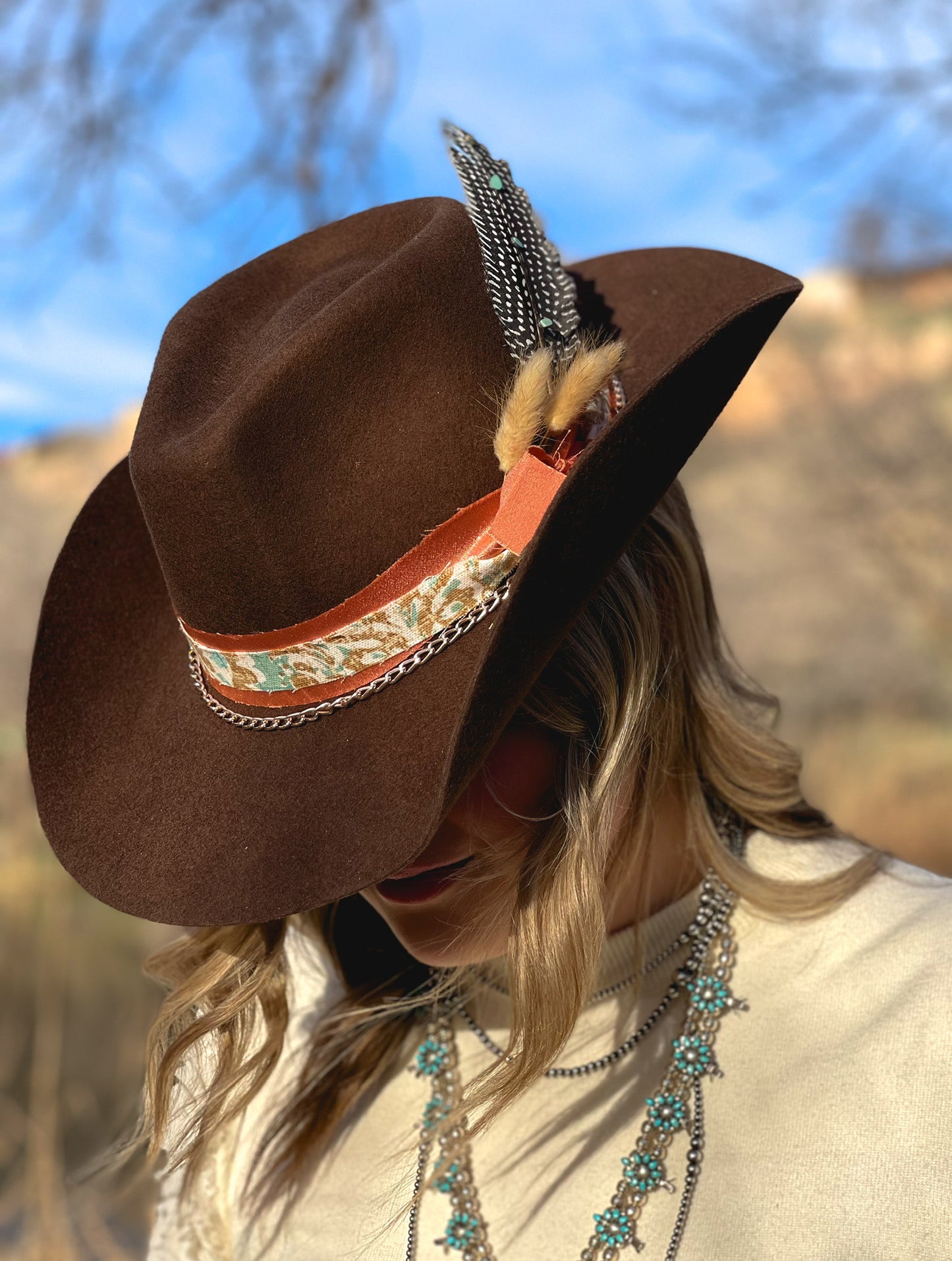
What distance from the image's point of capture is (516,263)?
1.23 m

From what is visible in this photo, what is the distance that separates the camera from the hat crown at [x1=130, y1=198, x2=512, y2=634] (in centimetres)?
110

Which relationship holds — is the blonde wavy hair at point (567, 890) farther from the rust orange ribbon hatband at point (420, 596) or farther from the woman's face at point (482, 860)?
the rust orange ribbon hatband at point (420, 596)

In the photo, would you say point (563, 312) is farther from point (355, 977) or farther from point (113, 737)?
point (355, 977)

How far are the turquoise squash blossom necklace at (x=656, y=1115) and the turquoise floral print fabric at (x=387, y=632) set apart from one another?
633 millimetres

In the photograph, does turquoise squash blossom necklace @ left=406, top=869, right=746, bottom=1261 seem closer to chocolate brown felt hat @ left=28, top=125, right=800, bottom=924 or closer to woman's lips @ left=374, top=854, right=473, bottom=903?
woman's lips @ left=374, top=854, right=473, bottom=903

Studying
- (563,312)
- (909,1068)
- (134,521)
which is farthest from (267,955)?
(563,312)

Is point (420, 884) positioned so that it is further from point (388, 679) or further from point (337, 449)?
point (337, 449)

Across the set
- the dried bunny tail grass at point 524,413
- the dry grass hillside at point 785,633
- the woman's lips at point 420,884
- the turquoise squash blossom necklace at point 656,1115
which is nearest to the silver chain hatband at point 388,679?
the dried bunny tail grass at point 524,413

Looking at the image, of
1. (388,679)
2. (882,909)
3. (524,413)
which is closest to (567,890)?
(388,679)

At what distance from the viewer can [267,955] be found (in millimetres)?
1538

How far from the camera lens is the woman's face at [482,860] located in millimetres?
1273

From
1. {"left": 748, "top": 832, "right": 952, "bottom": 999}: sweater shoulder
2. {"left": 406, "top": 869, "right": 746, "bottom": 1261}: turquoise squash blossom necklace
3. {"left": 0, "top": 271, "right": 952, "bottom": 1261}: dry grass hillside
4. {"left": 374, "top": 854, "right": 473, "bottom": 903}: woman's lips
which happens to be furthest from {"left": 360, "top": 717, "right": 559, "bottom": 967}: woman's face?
{"left": 0, "top": 271, "right": 952, "bottom": 1261}: dry grass hillside

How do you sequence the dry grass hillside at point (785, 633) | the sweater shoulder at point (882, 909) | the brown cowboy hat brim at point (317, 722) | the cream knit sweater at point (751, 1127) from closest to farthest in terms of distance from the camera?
the brown cowboy hat brim at point (317, 722) → the cream knit sweater at point (751, 1127) → the sweater shoulder at point (882, 909) → the dry grass hillside at point (785, 633)

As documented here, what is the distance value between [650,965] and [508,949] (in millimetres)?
299
